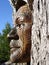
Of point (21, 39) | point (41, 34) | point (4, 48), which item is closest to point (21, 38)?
point (21, 39)

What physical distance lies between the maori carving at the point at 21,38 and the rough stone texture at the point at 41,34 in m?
0.30

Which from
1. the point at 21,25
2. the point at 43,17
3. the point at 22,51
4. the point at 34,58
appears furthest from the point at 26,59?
the point at 43,17

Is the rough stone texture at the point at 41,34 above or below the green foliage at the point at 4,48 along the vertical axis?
above

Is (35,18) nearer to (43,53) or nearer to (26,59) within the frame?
(43,53)

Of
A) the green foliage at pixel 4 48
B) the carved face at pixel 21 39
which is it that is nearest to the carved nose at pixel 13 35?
the carved face at pixel 21 39

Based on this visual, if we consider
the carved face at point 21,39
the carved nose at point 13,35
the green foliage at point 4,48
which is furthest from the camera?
the green foliage at point 4,48

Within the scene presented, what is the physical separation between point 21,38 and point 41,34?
43 centimetres

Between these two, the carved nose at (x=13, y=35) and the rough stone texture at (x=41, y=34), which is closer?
the rough stone texture at (x=41, y=34)

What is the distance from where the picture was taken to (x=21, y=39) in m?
1.41

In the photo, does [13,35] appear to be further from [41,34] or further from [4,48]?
[4,48]

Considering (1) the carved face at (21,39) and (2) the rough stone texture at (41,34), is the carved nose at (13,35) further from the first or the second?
(2) the rough stone texture at (41,34)

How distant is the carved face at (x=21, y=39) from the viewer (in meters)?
1.38

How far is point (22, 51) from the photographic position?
4.58 feet

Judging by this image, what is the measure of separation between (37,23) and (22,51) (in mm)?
369
